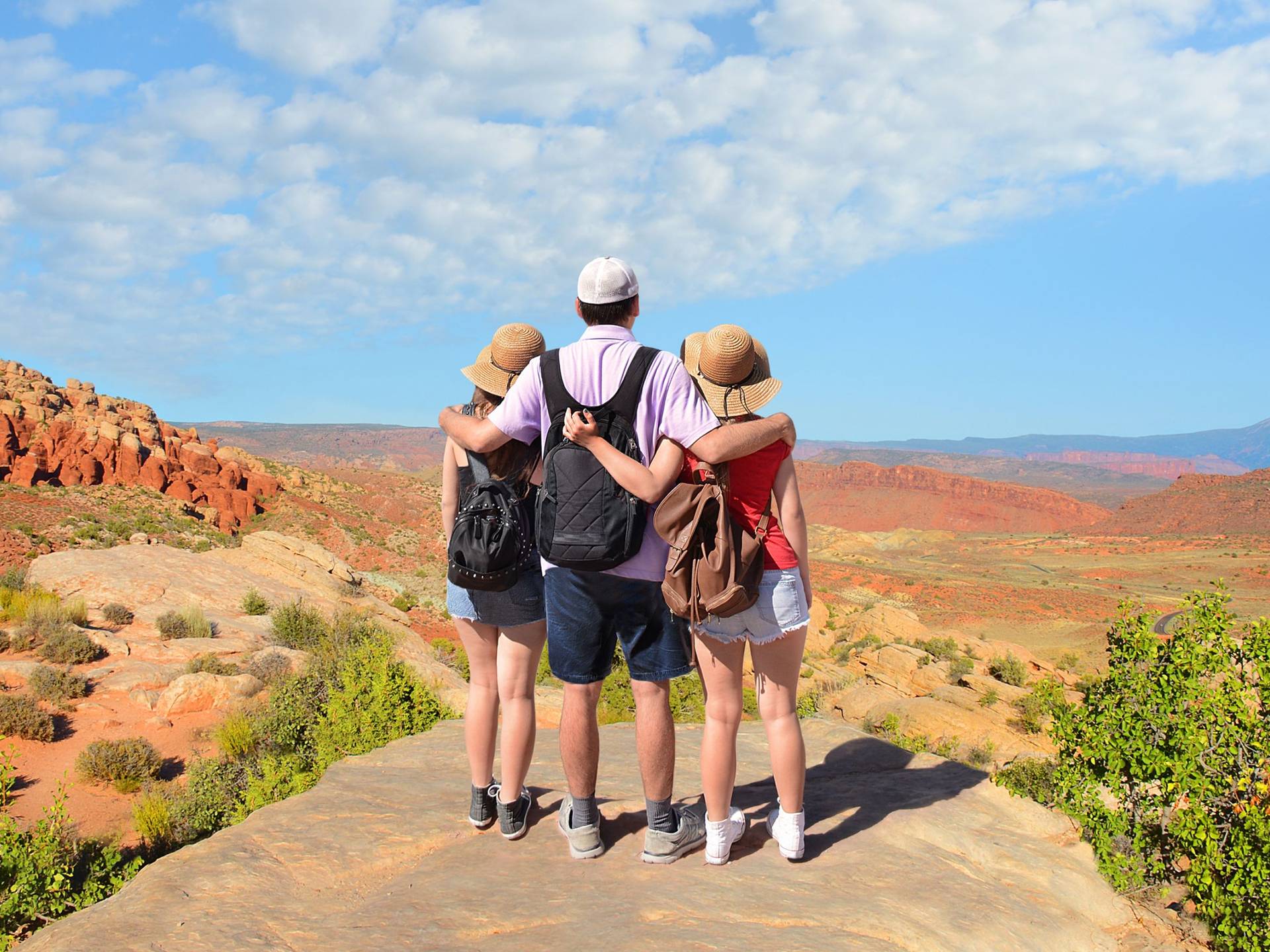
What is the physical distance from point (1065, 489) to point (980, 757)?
6246 inches

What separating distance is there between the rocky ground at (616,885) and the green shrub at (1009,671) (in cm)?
1511

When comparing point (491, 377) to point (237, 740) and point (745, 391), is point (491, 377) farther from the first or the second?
point (237, 740)

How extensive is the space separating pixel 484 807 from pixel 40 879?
122 inches

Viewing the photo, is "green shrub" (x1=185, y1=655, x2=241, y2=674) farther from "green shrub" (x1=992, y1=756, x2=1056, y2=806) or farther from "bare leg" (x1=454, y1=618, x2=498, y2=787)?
"green shrub" (x1=992, y1=756, x2=1056, y2=806)

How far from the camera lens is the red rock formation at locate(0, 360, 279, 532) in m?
31.0

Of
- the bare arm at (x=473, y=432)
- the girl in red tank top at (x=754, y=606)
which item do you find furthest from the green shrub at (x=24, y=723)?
the girl in red tank top at (x=754, y=606)

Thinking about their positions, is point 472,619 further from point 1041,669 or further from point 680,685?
point 1041,669

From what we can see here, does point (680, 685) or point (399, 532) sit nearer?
point (680, 685)

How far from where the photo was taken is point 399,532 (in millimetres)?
37562

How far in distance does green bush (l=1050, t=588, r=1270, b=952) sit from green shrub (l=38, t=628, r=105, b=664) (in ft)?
36.1

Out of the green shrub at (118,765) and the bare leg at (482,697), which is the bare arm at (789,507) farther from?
the green shrub at (118,765)

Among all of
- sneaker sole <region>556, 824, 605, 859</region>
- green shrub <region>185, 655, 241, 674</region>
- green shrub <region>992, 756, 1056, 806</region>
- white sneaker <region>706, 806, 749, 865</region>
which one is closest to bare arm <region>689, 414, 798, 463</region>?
white sneaker <region>706, 806, 749, 865</region>

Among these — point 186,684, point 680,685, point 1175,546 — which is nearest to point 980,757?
point 680,685

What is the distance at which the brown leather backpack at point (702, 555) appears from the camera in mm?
3012
